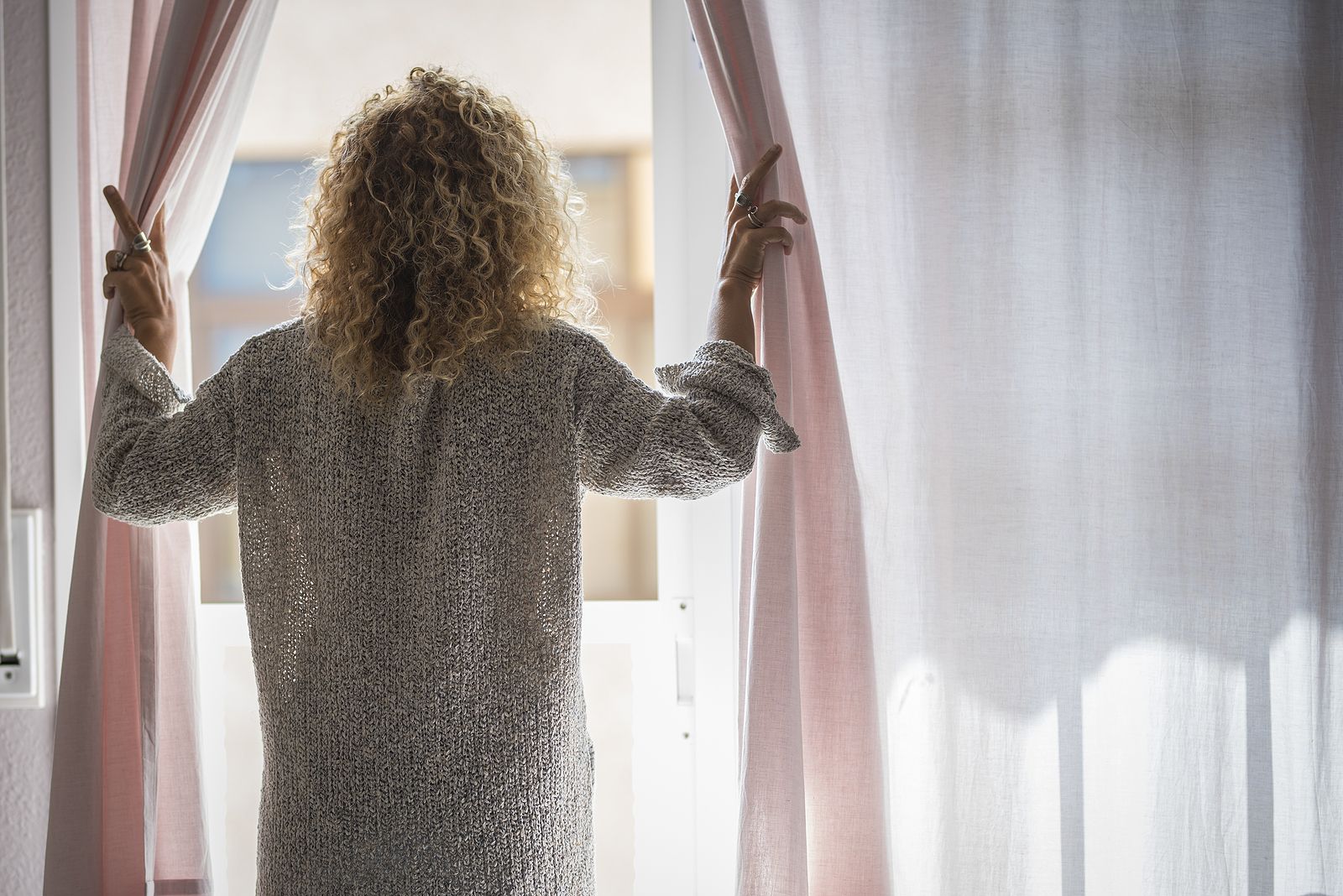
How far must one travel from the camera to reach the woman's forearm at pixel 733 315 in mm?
1079

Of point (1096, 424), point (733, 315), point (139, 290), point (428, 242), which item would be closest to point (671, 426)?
point (733, 315)

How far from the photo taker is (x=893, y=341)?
4.01ft

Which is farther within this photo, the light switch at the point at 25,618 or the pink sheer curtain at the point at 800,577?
the light switch at the point at 25,618

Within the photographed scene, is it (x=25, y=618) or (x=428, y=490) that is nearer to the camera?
(x=428, y=490)

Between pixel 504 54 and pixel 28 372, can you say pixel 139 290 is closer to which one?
pixel 28 372

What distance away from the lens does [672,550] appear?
1.38m

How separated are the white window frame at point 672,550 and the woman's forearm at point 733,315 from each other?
27cm

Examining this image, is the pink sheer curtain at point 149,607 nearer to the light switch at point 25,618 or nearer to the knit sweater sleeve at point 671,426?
the light switch at point 25,618

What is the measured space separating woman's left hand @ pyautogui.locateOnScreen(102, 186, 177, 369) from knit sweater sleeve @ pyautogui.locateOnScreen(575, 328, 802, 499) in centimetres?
66

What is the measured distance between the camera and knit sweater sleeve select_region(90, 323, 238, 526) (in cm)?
98

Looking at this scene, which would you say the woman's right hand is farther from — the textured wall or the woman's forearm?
the textured wall

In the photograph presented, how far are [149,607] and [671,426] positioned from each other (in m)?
0.84

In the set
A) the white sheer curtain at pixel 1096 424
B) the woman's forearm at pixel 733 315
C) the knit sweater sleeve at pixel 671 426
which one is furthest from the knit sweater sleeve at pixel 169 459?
the white sheer curtain at pixel 1096 424

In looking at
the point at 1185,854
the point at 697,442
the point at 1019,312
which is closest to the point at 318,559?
the point at 697,442
